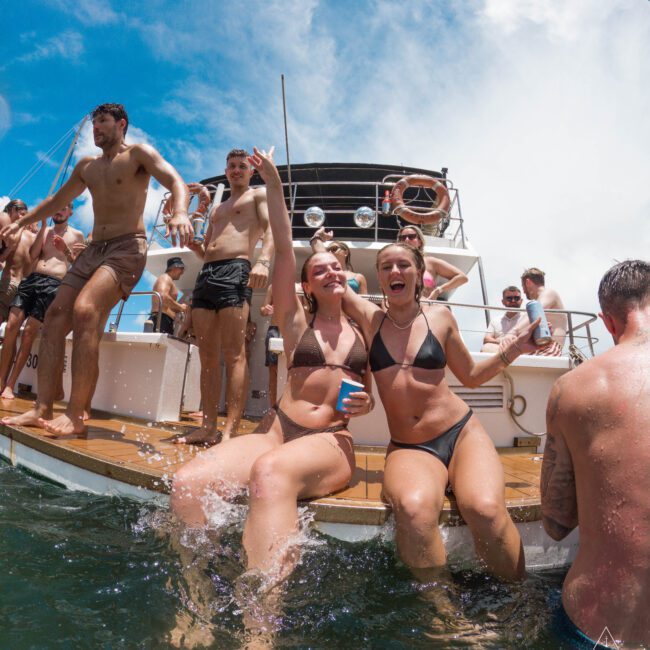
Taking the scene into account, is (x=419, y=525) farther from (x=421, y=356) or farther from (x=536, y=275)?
(x=536, y=275)

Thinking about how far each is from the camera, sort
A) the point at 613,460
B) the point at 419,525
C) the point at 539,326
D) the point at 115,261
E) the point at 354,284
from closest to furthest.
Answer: the point at 613,460 < the point at 419,525 < the point at 539,326 < the point at 115,261 < the point at 354,284

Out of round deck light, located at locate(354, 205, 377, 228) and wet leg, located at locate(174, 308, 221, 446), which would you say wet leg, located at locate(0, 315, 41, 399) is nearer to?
wet leg, located at locate(174, 308, 221, 446)

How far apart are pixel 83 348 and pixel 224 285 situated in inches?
45.6

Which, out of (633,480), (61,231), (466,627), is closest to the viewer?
(633,480)

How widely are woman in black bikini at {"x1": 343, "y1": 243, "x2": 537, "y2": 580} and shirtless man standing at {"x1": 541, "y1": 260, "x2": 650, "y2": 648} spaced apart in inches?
21.1

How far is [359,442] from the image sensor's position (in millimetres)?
4188

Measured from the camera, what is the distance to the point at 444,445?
8.22 ft

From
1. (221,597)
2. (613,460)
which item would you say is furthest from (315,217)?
(613,460)

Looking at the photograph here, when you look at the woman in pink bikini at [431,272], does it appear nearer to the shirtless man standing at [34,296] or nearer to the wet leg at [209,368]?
the wet leg at [209,368]

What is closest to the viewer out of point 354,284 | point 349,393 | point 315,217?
point 349,393

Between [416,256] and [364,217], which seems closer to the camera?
[416,256]

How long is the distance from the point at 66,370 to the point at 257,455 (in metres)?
4.78

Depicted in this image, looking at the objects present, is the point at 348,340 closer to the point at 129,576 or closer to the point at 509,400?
the point at 129,576

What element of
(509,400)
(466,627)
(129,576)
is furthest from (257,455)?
(509,400)
